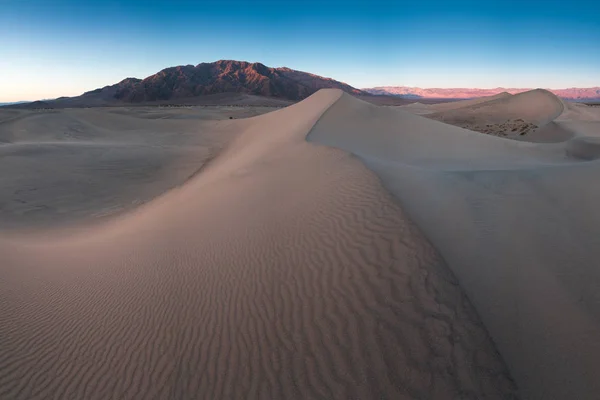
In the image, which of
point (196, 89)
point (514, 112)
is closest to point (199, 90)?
point (196, 89)

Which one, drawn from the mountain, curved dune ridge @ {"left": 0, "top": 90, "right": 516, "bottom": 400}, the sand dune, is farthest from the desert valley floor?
the mountain

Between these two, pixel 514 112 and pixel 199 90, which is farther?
pixel 199 90

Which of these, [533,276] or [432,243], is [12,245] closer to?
[432,243]

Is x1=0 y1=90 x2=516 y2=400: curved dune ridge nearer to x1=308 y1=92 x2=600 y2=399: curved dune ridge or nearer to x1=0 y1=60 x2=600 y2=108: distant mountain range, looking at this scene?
x1=308 y1=92 x2=600 y2=399: curved dune ridge

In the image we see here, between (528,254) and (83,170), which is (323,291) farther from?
(83,170)

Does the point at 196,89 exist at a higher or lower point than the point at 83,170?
higher

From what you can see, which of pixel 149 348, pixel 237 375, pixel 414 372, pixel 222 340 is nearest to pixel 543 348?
pixel 414 372

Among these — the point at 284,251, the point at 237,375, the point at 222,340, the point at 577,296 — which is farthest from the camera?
the point at 284,251
